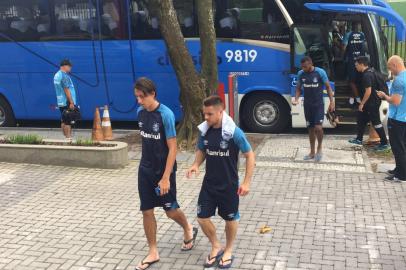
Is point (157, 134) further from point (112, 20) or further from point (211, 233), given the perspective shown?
point (112, 20)

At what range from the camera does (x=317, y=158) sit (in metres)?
8.55

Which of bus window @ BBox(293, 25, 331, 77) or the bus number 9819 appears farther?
the bus number 9819

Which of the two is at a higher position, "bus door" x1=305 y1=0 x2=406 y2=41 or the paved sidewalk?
"bus door" x1=305 y1=0 x2=406 y2=41

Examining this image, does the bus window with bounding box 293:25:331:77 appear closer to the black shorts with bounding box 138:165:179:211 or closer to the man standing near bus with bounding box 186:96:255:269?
the man standing near bus with bounding box 186:96:255:269

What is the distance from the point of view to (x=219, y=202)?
4.78 m

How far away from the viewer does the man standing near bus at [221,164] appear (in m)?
4.61

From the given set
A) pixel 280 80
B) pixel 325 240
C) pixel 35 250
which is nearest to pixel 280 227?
pixel 325 240

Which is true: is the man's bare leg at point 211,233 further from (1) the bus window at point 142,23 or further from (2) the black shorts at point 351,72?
(1) the bus window at point 142,23

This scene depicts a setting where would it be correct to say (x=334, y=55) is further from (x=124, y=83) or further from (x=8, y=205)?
(x=8, y=205)

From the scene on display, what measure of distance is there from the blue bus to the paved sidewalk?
8.71 feet

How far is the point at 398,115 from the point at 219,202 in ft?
11.9

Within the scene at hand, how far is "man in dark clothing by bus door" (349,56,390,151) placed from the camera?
892 cm

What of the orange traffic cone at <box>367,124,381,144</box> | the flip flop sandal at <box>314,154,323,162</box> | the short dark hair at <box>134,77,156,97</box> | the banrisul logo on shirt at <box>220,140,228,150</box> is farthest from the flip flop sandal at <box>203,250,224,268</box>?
the orange traffic cone at <box>367,124,381,144</box>

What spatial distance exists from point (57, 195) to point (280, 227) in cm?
323
